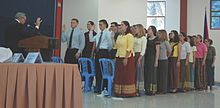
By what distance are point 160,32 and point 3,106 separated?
5178 millimetres

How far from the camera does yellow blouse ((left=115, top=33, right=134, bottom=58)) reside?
6555 millimetres

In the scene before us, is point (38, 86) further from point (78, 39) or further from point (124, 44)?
point (78, 39)

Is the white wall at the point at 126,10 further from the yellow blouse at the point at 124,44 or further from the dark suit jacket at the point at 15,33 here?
the dark suit jacket at the point at 15,33

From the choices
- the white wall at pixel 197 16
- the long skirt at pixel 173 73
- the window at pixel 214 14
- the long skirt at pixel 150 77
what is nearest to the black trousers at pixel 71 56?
the long skirt at pixel 150 77

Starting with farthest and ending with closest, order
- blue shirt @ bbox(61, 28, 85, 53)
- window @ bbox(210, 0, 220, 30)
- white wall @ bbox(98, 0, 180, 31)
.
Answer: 1. window @ bbox(210, 0, 220, 30)
2. white wall @ bbox(98, 0, 180, 31)
3. blue shirt @ bbox(61, 28, 85, 53)

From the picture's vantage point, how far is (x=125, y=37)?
659cm

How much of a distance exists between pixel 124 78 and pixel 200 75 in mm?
3007

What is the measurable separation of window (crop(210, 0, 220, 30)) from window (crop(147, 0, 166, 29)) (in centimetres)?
161

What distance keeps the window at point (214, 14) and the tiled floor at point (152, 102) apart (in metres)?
5.46

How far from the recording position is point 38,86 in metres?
2.85

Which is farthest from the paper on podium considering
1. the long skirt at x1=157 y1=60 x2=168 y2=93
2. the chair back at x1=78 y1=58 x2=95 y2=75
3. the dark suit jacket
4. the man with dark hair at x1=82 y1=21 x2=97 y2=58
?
the long skirt at x1=157 y1=60 x2=168 y2=93

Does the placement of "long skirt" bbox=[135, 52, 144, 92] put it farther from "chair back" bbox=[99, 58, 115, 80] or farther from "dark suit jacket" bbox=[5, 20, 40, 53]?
"dark suit jacket" bbox=[5, 20, 40, 53]

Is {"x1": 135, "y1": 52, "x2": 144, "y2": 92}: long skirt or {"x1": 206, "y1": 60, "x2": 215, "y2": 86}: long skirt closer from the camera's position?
{"x1": 135, "y1": 52, "x2": 144, "y2": 92}: long skirt

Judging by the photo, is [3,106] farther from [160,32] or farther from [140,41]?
[160,32]
